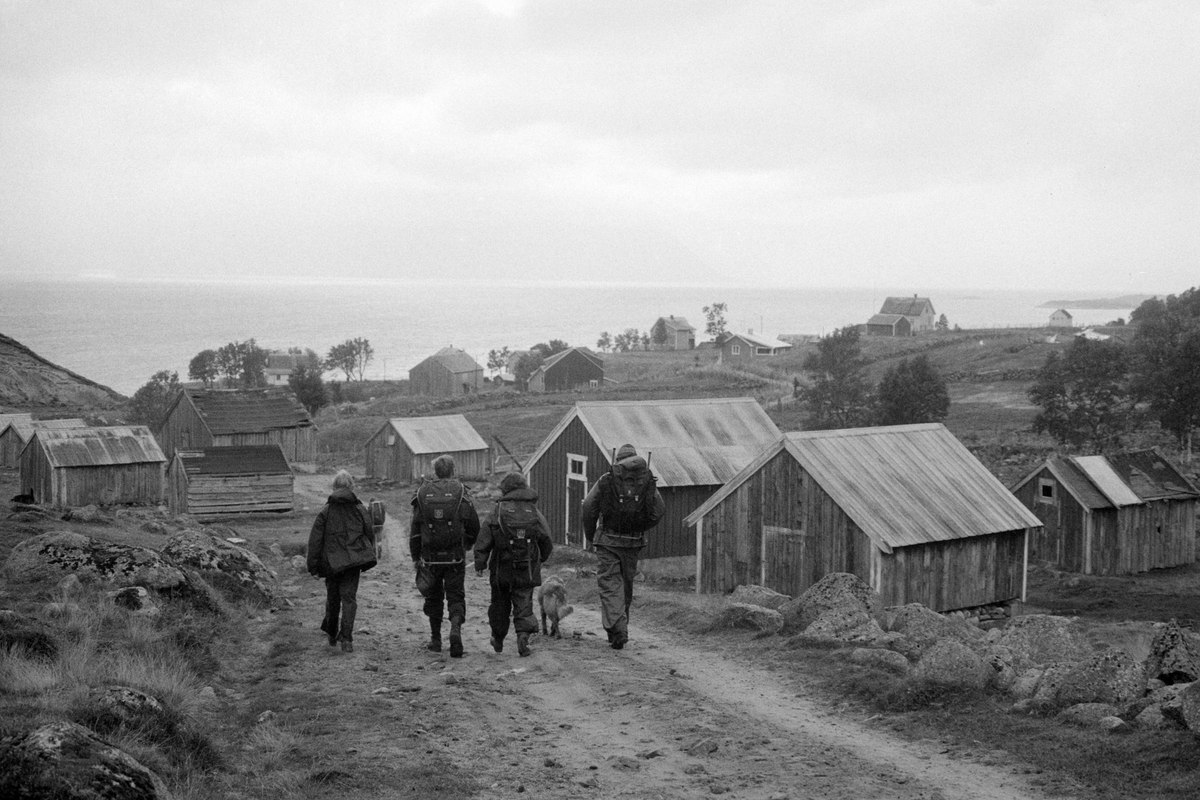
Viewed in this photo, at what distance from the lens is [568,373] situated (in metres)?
102

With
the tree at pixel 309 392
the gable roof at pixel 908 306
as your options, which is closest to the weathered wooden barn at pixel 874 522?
the tree at pixel 309 392

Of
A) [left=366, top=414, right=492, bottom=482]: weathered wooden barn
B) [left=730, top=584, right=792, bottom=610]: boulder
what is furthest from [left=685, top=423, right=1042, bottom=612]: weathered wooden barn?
[left=366, top=414, right=492, bottom=482]: weathered wooden barn

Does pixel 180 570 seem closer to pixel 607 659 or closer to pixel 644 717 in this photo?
pixel 607 659

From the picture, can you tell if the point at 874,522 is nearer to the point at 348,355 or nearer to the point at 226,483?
the point at 226,483

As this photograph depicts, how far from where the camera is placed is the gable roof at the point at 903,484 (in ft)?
66.6

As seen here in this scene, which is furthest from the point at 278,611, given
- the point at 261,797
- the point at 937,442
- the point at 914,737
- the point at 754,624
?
the point at 937,442

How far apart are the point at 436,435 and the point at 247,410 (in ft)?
32.7

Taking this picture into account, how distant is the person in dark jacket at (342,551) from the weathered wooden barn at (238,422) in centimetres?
4169

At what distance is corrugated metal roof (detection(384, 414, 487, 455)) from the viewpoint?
173ft

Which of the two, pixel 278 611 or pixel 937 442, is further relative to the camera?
pixel 937 442

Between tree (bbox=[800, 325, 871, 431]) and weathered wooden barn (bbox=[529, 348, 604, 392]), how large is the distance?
4687cm

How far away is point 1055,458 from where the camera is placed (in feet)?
108

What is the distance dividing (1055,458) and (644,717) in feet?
90.7

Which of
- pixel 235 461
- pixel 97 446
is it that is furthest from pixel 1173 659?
pixel 97 446
